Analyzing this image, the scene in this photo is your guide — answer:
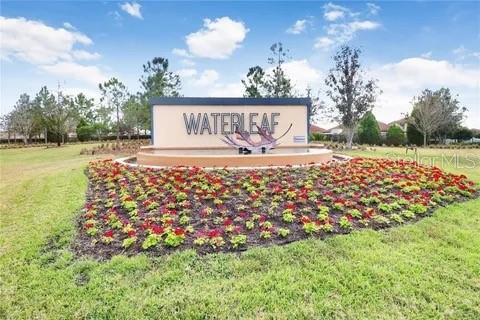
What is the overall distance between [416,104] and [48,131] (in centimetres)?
4164

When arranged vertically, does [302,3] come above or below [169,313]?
above

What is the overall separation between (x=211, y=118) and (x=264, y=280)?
12147 mm

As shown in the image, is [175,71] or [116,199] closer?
[116,199]

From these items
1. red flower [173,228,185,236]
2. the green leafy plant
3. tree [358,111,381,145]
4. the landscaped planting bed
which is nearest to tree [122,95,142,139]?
tree [358,111,381,145]

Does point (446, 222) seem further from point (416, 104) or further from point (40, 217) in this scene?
point (416, 104)

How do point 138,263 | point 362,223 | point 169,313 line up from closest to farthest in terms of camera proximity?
point 169,313 → point 138,263 → point 362,223

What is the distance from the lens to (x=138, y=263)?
12.5 feet

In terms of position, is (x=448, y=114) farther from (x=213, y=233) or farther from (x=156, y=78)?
(x=213, y=233)

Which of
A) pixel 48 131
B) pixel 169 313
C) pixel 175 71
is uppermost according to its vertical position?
pixel 175 71

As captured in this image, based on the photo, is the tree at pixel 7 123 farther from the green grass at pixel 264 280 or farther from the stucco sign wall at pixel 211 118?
the green grass at pixel 264 280

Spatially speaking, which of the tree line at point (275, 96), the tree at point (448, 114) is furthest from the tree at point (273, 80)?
the tree at point (448, 114)

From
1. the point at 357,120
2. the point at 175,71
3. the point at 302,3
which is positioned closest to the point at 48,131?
the point at 175,71

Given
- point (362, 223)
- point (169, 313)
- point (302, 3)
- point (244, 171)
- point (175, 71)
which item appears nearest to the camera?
point (169, 313)

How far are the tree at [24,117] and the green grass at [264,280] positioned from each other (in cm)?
4047
